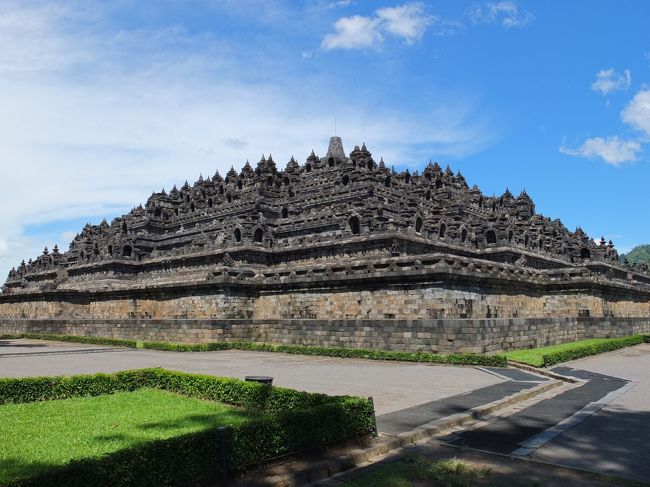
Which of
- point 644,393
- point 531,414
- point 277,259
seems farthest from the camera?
point 277,259

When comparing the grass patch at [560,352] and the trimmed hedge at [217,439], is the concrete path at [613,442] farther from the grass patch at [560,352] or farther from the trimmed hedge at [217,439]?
the grass patch at [560,352]

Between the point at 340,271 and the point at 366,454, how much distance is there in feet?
69.1

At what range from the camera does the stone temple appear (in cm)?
2592

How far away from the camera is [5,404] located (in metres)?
13.2

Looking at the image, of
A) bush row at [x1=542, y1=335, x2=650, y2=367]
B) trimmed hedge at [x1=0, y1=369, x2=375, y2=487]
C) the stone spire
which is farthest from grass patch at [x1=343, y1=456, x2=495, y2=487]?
the stone spire

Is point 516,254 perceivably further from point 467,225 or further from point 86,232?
point 86,232

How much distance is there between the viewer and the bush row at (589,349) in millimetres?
20614

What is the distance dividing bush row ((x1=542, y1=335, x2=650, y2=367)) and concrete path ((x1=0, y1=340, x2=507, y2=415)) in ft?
12.1

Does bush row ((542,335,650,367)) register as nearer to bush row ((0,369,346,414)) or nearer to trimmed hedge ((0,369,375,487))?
bush row ((0,369,346,414))

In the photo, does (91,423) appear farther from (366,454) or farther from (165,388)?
(366,454)

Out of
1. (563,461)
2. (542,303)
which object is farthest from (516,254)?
(563,461)

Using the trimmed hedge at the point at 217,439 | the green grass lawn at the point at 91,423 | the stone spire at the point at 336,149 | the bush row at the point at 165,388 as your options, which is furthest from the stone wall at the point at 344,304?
the stone spire at the point at 336,149

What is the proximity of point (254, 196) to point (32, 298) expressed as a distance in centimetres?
2057

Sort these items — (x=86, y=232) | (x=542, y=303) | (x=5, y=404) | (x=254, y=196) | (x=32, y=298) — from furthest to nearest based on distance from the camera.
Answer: (x=86, y=232)
(x=254, y=196)
(x=32, y=298)
(x=542, y=303)
(x=5, y=404)
